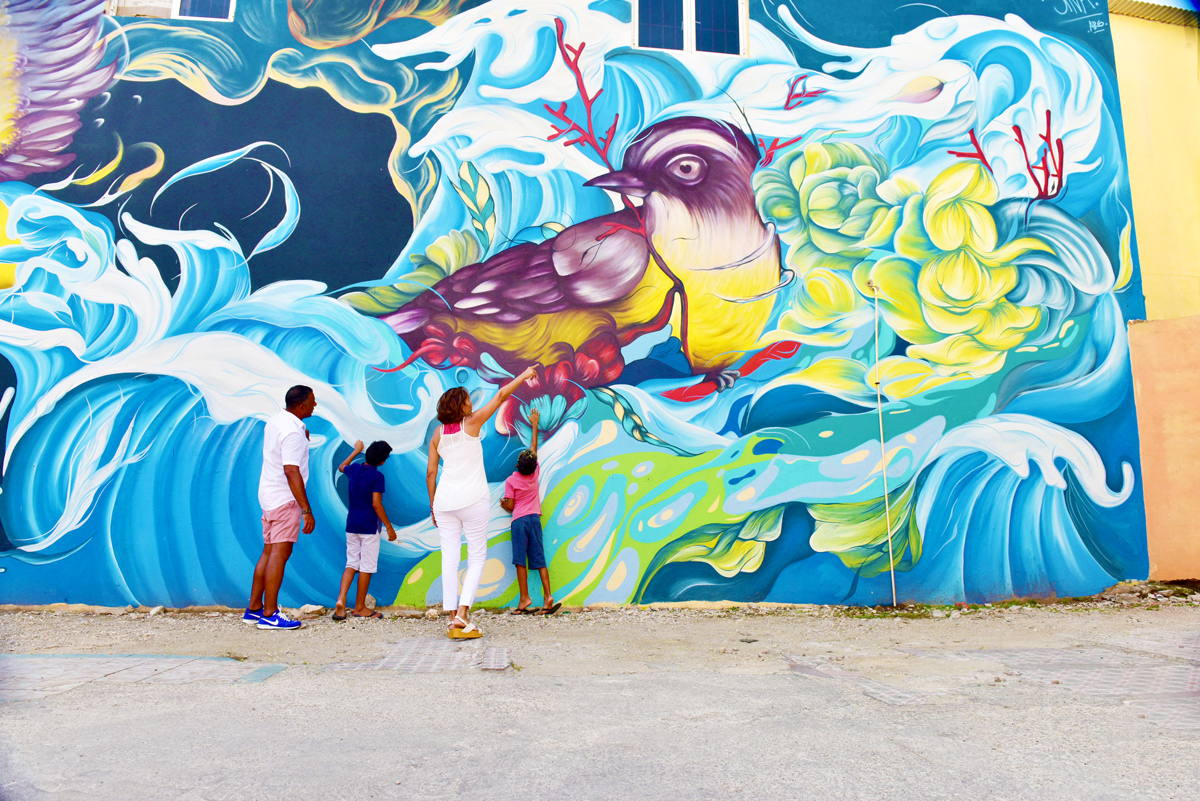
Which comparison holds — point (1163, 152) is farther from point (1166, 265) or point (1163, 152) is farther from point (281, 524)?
point (281, 524)

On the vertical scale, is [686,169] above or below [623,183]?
above

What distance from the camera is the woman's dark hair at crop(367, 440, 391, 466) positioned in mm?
5152

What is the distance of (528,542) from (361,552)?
1172 mm

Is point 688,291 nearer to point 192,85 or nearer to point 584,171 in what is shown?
point 584,171

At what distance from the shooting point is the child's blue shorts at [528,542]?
5.23 meters

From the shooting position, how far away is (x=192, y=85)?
5660 mm

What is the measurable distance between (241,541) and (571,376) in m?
2.69

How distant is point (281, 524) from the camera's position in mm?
4699

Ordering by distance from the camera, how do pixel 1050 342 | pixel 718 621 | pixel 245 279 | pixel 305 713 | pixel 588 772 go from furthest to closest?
1. pixel 1050 342
2. pixel 245 279
3. pixel 718 621
4. pixel 305 713
5. pixel 588 772

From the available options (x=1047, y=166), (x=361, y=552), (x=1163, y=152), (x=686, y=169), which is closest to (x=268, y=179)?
(x=361, y=552)

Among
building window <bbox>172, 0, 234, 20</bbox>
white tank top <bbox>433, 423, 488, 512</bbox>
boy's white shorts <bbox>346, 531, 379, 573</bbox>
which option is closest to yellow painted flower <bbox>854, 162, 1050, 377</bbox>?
white tank top <bbox>433, 423, 488, 512</bbox>

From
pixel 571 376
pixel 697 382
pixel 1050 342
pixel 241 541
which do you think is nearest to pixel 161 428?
pixel 241 541

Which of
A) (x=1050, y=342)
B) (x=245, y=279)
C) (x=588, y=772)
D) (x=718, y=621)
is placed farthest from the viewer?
(x=1050, y=342)

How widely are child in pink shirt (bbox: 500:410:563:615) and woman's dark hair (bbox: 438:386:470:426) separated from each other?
0.92 metres
